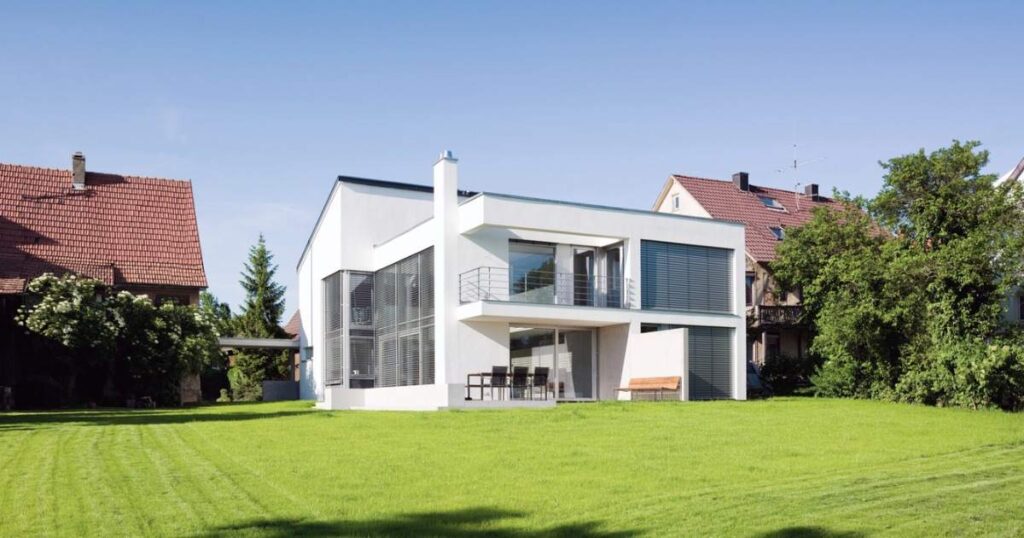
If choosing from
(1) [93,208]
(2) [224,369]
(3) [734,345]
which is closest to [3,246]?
(1) [93,208]

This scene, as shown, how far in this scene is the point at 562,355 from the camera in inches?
1144

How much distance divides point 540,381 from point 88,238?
19.0m

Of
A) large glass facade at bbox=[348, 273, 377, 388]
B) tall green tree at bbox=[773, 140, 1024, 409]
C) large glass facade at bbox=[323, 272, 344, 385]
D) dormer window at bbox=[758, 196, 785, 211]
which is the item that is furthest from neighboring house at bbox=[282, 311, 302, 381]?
tall green tree at bbox=[773, 140, 1024, 409]

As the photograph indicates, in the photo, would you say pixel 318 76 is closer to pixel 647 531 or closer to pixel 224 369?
pixel 647 531

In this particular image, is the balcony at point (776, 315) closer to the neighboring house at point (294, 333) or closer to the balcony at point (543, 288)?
the balcony at point (543, 288)

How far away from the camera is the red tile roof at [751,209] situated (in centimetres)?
4175

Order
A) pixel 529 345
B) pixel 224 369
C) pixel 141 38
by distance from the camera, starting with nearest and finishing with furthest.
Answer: pixel 141 38 → pixel 529 345 → pixel 224 369

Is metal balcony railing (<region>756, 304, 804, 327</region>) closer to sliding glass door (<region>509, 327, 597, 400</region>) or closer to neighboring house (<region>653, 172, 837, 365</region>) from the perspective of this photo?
neighboring house (<region>653, 172, 837, 365</region>)

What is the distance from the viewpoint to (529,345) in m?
29.1

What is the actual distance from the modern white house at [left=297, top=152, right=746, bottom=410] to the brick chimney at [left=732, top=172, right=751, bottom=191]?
56.0 feet

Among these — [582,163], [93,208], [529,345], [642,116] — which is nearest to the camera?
[642,116]

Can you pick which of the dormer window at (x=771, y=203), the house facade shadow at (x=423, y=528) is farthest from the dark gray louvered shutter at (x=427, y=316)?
the dormer window at (x=771, y=203)

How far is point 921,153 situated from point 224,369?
31.6 m

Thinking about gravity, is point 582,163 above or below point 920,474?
above
